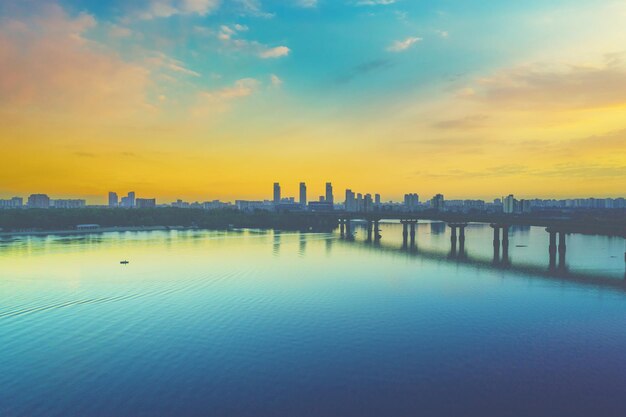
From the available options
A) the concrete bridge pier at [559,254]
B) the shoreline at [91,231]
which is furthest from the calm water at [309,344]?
the shoreline at [91,231]

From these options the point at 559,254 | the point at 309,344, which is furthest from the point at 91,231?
the point at 559,254

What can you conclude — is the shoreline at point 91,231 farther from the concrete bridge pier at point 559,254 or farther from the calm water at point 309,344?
the concrete bridge pier at point 559,254

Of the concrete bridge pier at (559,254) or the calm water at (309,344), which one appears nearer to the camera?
the calm water at (309,344)

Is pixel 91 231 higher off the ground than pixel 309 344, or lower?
higher

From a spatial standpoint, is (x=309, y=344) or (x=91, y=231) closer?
(x=309, y=344)

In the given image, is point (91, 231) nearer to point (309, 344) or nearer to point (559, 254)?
point (309, 344)

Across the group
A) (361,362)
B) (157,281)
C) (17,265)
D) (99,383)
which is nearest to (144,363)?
(99,383)

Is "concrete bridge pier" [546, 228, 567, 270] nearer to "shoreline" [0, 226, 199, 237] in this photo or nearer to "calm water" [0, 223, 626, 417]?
"calm water" [0, 223, 626, 417]

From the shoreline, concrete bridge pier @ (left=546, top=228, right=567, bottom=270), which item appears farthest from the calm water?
the shoreline

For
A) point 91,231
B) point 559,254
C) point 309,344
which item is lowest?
point 559,254
